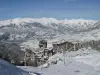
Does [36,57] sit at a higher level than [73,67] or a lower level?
lower

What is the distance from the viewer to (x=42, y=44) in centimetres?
6669

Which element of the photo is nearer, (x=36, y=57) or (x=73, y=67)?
(x=73, y=67)

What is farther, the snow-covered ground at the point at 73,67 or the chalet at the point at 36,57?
the chalet at the point at 36,57

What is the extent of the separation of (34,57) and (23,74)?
138 feet

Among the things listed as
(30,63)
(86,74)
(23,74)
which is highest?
(23,74)

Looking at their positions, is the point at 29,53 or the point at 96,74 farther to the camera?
the point at 29,53

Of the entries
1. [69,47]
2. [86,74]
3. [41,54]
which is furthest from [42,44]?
[86,74]

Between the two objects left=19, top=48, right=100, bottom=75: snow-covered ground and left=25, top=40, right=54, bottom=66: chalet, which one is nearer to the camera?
left=19, top=48, right=100, bottom=75: snow-covered ground

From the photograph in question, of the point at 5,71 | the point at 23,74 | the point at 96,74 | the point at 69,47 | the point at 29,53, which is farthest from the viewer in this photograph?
the point at 69,47

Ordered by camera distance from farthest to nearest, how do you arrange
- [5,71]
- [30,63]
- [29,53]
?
[29,53] → [30,63] → [5,71]

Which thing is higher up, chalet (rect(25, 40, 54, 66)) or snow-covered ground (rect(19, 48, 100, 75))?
snow-covered ground (rect(19, 48, 100, 75))

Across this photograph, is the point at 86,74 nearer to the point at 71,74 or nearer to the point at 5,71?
the point at 71,74

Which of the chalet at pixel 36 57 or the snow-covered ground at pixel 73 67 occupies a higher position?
the snow-covered ground at pixel 73 67

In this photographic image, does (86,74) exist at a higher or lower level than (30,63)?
higher
